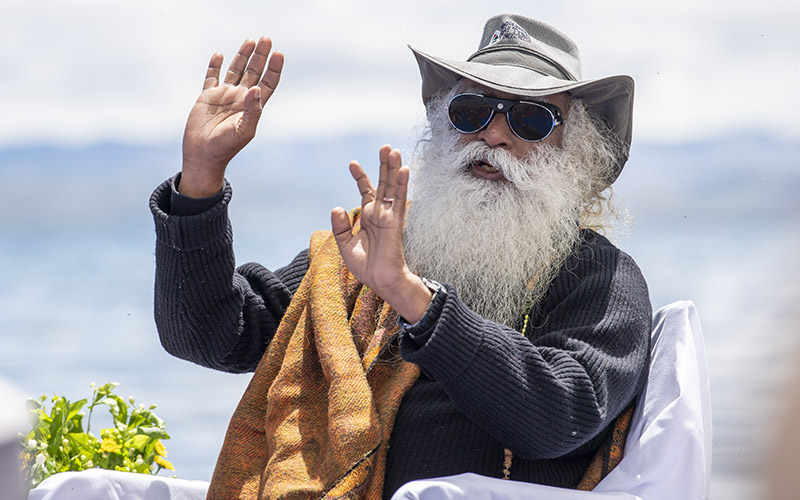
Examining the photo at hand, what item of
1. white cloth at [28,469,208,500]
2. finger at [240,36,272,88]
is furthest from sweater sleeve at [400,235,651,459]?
finger at [240,36,272,88]

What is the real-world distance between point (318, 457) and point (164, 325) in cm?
68

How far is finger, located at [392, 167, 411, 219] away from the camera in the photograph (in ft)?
7.95

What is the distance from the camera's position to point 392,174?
247 centimetres

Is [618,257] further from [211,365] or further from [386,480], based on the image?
[211,365]

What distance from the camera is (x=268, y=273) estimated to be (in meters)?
3.23

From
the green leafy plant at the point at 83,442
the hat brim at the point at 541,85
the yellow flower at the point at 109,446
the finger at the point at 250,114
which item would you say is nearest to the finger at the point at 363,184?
the finger at the point at 250,114

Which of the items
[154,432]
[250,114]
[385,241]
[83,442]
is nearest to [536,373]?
[385,241]

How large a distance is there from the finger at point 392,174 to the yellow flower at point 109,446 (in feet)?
5.03

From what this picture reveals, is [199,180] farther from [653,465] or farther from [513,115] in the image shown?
[653,465]

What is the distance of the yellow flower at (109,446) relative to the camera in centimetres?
330

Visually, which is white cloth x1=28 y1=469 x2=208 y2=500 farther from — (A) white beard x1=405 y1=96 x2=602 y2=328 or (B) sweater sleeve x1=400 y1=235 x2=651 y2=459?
(A) white beard x1=405 y1=96 x2=602 y2=328

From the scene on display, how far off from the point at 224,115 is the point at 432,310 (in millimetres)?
985

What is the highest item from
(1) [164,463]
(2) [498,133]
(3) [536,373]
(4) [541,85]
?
(4) [541,85]

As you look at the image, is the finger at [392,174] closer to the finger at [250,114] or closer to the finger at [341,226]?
the finger at [341,226]
